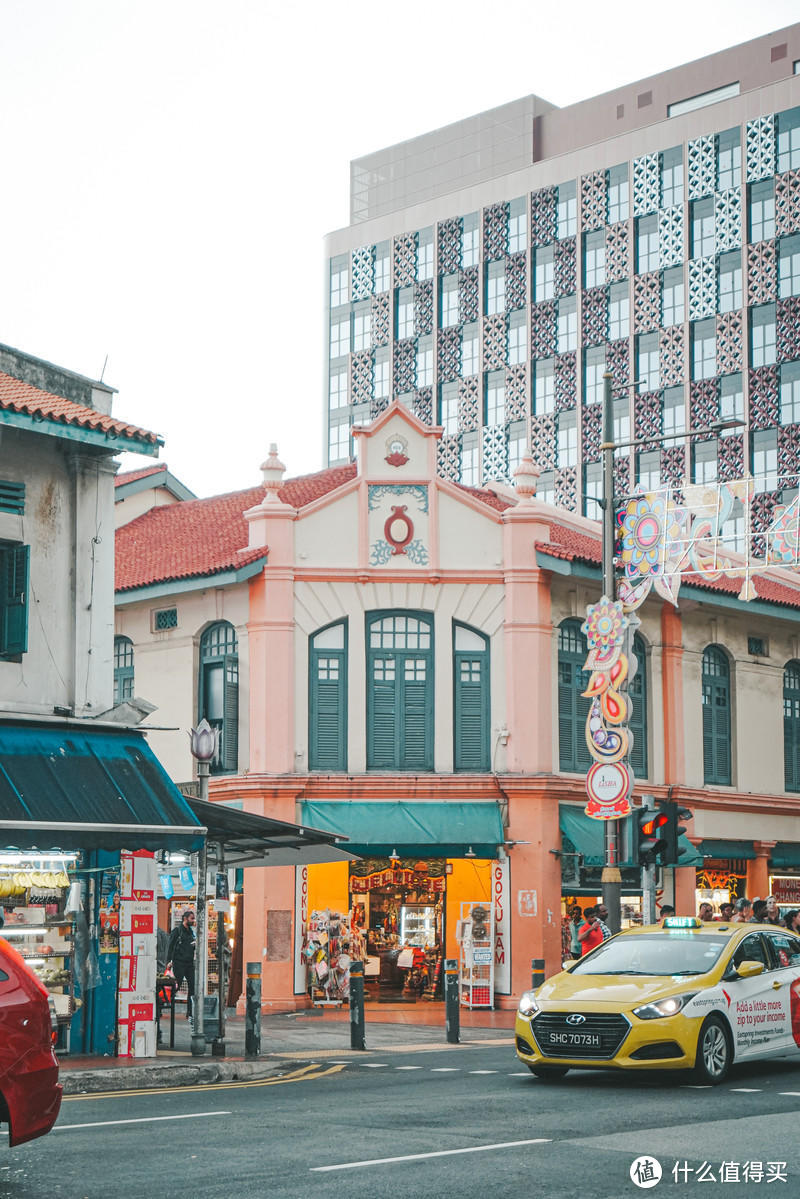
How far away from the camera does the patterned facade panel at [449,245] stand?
75500 millimetres

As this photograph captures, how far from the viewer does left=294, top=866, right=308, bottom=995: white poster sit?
27.9m

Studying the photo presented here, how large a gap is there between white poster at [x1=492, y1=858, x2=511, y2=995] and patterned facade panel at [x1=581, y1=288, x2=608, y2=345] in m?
44.2

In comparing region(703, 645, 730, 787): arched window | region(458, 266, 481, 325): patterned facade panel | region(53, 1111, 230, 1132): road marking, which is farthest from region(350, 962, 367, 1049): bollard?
region(458, 266, 481, 325): patterned facade panel

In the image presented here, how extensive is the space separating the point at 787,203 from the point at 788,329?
515 cm

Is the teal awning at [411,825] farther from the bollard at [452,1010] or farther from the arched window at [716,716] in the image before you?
the bollard at [452,1010]

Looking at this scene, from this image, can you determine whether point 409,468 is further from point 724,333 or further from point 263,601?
point 724,333

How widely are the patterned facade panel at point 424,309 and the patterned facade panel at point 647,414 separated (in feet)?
41.1

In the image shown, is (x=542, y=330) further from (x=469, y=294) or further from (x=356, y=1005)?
(x=356, y=1005)

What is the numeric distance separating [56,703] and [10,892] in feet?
7.21

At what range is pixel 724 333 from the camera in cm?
6488

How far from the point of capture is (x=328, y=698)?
29.2m

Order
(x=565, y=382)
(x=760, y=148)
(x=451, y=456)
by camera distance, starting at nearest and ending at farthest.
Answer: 1. (x=760, y=148)
2. (x=565, y=382)
3. (x=451, y=456)

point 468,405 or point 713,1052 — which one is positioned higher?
point 468,405

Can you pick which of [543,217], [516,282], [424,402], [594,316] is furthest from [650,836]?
[424,402]
